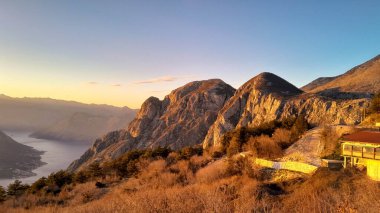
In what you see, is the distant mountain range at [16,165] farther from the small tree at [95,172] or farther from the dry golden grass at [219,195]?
the dry golden grass at [219,195]

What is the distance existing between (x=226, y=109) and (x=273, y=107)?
1921 centimetres

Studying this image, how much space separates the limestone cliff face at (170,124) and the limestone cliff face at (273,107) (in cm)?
959

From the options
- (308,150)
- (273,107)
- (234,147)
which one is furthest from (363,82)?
(308,150)

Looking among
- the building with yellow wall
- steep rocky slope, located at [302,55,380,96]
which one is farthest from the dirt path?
steep rocky slope, located at [302,55,380,96]

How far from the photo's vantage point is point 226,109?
9619 centimetres

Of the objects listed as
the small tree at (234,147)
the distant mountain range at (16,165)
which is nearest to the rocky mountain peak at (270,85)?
the small tree at (234,147)

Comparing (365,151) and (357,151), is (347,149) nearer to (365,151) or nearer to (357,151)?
(357,151)

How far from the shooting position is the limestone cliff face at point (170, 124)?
100.0m

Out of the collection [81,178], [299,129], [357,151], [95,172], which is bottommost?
[81,178]

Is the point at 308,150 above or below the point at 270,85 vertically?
below

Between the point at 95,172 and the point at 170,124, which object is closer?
the point at 95,172

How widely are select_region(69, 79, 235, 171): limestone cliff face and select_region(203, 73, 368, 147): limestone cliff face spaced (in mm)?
9591

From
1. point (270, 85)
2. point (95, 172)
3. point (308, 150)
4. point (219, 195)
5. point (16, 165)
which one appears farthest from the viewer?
point (16, 165)

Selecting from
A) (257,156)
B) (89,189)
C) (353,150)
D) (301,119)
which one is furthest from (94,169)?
(353,150)
